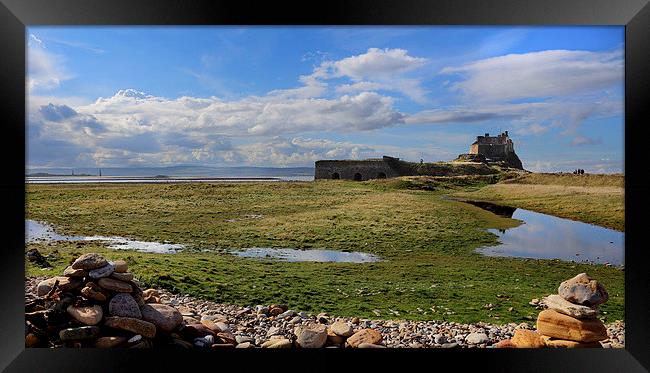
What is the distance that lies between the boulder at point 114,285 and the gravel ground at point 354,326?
61cm

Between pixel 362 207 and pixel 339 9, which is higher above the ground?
pixel 339 9

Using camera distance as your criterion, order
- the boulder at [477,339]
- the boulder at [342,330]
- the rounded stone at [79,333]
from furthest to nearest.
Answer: the boulder at [477,339] → the boulder at [342,330] → the rounded stone at [79,333]

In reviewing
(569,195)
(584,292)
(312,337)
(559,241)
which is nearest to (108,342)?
(312,337)

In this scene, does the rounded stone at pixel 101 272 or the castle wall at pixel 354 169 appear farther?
the castle wall at pixel 354 169

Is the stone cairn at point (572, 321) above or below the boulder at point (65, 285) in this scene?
below

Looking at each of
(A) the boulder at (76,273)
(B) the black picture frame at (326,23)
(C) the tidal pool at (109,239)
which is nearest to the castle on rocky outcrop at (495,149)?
(B) the black picture frame at (326,23)

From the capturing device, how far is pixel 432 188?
5105 mm

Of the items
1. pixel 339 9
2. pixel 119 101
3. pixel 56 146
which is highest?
pixel 339 9

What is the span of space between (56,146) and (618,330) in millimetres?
6573

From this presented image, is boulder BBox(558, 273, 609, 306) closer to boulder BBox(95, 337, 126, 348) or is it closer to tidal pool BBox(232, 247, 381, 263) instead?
tidal pool BBox(232, 247, 381, 263)

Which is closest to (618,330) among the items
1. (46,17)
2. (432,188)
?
(432,188)

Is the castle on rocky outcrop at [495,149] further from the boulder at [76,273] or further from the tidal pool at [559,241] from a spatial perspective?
the boulder at [76,273]

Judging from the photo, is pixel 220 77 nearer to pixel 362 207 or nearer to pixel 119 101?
pixel 119 101

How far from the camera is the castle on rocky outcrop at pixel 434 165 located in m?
4.40
